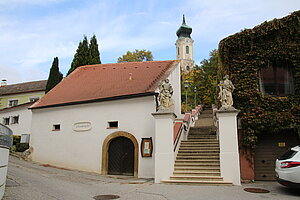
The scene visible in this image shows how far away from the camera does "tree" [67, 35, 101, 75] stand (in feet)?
95.0

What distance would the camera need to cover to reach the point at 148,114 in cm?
1380

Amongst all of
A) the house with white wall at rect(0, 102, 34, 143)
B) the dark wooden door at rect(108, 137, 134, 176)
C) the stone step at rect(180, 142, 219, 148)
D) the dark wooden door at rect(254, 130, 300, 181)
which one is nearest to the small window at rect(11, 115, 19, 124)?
the house with white wall at rect(0, 102, 34, 143)

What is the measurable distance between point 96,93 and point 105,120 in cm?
215

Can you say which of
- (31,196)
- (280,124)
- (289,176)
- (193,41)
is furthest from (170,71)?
(193,41)

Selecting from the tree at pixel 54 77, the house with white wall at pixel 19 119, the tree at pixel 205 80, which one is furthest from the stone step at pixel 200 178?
the tree at pixel 205 80

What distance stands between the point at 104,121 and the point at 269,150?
8.37 meters

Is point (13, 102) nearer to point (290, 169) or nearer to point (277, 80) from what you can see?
point (277, 80)

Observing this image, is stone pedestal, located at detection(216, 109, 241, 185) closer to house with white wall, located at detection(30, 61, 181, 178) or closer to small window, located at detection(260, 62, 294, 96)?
small window, located at detection(260, 62, 294, 96)

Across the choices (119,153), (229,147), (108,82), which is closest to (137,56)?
(108,82)

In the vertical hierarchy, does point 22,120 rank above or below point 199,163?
above

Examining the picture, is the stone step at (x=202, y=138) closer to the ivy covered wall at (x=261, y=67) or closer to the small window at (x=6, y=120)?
the ivy covered wall at (x=261, y=67)

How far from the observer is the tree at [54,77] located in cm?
2903

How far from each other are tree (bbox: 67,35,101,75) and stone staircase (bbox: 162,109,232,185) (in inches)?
721

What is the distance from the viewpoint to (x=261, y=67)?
41.1ft
